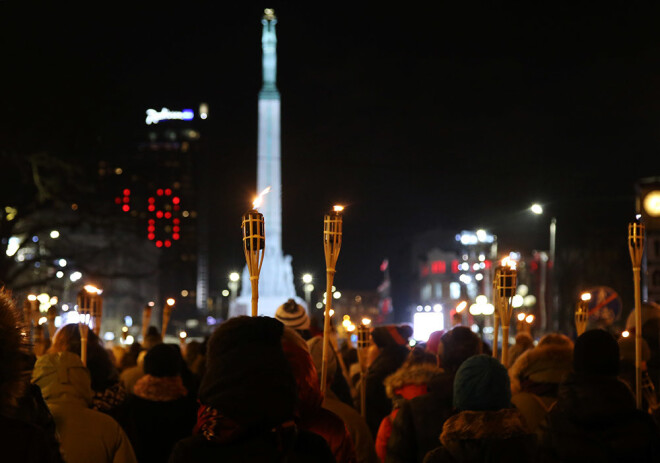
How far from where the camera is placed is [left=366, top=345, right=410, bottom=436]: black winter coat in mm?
8102

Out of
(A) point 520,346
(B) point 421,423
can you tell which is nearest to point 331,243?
(B) point 421,423

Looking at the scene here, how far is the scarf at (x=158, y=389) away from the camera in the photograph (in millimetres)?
6223

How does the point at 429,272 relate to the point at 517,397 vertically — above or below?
above

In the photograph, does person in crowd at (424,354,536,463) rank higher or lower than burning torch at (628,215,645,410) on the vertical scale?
lower

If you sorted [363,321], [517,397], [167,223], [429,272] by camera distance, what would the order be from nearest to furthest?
[517,397], [363,321], [429,272], [167,223]

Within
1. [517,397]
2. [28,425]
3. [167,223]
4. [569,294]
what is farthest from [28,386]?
[167,223]

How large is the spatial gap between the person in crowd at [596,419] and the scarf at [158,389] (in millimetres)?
2755

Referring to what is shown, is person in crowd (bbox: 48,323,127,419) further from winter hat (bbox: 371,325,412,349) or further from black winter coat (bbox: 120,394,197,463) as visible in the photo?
winter hat (bbox: 371,325,412,349)

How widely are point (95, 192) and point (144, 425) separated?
870 inches

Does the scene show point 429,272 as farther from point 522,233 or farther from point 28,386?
point 28,386

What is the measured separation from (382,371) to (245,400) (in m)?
5.52

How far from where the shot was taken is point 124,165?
27.8 m

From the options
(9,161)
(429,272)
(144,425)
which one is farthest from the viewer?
(429,272)

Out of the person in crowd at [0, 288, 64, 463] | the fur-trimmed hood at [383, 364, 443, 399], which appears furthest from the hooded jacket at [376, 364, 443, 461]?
the person in crowd at [0, 288, 64, 463]
